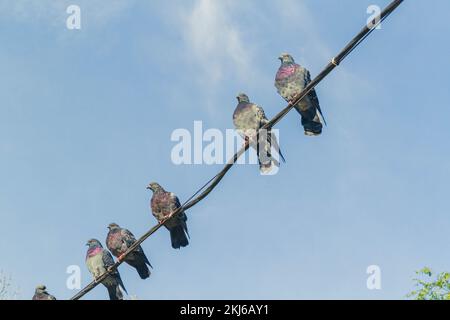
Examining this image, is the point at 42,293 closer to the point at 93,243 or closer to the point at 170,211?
the point at 93,243

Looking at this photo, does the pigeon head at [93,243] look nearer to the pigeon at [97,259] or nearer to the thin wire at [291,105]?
the pigeon at [97,259]

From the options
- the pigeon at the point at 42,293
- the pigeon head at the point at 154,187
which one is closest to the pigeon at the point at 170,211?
the pigeon head at the point at 154,187

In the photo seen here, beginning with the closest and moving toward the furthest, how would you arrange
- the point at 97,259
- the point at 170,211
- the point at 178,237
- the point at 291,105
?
the point at 291,105 → the point at 178,237 → the point at 170,211 → the point at 97,259

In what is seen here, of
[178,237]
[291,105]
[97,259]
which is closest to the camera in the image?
[291,105]

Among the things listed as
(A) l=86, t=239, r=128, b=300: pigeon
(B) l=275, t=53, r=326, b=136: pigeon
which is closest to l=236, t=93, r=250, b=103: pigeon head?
(B) l=275, t=53, r=326, b=136: pigeon

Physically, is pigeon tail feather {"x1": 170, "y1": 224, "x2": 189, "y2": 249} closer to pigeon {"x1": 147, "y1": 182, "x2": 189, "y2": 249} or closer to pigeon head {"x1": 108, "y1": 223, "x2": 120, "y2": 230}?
pigeon {"x1": 147, "y1": 182, "x2": 189, "y2": 249}

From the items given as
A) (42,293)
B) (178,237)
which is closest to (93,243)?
(42,293)

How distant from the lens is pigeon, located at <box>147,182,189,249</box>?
41.5 ft

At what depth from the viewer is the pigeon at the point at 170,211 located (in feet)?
41.5

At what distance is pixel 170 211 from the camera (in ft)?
43.9
